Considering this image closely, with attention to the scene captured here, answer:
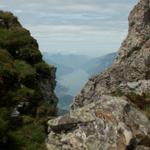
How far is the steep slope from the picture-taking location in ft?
78.9

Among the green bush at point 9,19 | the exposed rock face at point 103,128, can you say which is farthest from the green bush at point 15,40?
the exposed rock face at point 103,128

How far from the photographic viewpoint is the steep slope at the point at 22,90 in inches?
947

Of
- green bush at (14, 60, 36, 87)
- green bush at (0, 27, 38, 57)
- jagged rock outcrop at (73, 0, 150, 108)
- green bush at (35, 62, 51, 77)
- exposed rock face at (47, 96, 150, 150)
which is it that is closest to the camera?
exposed rock face at (47, 96, 150, 150)

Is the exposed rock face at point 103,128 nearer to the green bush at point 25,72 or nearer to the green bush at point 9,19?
the green bush at point 25,72

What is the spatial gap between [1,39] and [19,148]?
12123 millimetres

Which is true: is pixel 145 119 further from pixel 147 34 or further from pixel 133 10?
pixel 133 10

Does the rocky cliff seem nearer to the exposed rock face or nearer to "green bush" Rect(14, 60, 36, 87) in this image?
the exposed rock face

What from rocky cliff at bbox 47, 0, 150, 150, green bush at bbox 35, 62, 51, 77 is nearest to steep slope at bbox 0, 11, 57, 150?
green bush at bbox 35, 62, 51, 77

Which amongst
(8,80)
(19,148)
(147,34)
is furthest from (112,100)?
(147,34)

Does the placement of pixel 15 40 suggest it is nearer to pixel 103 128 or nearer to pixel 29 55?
pixel 29 55

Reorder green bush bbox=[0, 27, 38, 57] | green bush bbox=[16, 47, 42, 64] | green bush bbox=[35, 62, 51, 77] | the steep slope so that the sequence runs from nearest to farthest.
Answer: the steep slope < green bush bbox=[35, 62, 51, 77] < green bush bbox=[16, 47, 42, 64] < green bush bbox=[0, 27, 38, 57]

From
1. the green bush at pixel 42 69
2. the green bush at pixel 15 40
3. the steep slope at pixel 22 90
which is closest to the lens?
the steep slope at pixel 22 90

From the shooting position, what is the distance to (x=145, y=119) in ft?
66.8

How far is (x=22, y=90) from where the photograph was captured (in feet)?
92.1
